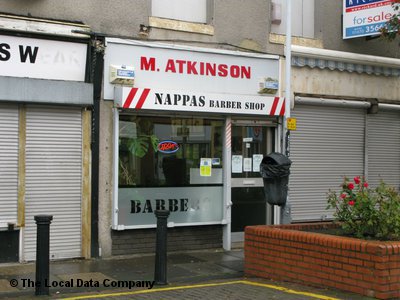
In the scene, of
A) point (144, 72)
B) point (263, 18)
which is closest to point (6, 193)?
point (144, 72)

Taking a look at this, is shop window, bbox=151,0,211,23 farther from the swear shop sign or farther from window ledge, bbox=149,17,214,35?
the swear shop sign

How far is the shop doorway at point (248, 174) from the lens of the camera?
38.3 feet

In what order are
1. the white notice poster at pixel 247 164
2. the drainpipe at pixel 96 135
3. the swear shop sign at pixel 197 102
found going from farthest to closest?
the white notice poster at pixel 247 164 < the swear shop sign at pixel 197 102 < the drainpipe at pixel 96 135

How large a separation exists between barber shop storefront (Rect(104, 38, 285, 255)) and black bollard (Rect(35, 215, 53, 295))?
9.32ft

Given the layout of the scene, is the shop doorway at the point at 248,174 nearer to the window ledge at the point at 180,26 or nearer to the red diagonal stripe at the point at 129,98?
the window ledge at the point at 180,26

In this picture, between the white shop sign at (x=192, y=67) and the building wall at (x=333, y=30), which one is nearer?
the white shop sign at (x=192, y=67)

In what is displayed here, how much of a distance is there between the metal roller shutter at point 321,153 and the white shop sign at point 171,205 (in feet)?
6.39

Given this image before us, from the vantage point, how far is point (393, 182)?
13852mm

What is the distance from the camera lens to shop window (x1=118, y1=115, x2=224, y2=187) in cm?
1046

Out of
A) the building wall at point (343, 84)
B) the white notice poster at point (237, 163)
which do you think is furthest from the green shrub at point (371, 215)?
the building wall at point (343, 84)

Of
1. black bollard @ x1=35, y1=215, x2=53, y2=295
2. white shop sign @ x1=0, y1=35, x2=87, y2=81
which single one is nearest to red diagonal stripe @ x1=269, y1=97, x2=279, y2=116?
white shop sign @ x1=0, y1=35, x2=87, y2=81

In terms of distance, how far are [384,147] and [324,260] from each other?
678 centimetres

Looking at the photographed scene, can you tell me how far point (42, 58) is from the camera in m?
9.45

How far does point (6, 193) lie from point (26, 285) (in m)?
1.96
